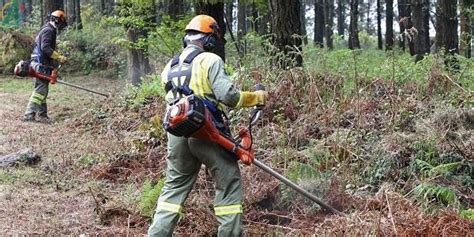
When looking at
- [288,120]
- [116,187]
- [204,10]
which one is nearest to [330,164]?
[288,120]

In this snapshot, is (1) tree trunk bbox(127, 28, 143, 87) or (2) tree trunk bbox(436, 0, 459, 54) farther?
(1) tree trunk bbox(127, 28, 143, 87)

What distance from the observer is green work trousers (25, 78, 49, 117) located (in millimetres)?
11867

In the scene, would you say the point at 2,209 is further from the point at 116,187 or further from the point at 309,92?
the point at 309,92

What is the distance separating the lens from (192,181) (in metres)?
5.46

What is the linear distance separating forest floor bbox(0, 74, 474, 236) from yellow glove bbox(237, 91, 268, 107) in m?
1.27

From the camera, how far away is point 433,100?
25.4 feet

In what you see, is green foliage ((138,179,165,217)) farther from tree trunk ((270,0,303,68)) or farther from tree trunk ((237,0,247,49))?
tree trunk ((237,0,247,49))

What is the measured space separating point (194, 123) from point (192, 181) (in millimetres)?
805

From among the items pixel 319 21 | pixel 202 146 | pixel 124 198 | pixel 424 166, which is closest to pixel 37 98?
pixel 124 198

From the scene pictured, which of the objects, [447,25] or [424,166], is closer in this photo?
[424,166]

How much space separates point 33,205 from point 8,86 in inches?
441

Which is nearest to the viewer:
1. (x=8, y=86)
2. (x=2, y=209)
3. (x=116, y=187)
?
(x=2, y=209)

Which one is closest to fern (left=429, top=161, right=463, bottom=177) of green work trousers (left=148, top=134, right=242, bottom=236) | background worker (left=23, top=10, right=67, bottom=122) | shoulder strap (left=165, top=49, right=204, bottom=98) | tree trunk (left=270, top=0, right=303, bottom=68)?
green work trousers (left=148, top=134, right=242, bottom=236)

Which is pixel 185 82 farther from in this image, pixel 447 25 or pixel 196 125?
pixel 447 25
